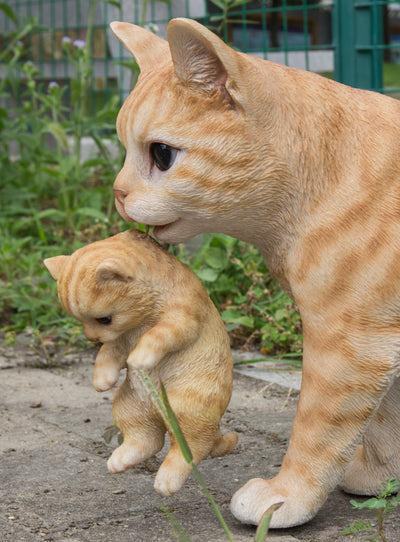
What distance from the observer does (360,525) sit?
160 centimetres

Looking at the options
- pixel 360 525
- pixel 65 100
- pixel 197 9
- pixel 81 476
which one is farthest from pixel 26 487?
pixel 65 100

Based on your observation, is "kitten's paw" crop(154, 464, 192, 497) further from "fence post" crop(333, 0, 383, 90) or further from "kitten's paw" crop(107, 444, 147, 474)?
"fence post" crop(333, 0, 383, 90)

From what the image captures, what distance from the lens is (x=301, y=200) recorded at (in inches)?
67.4

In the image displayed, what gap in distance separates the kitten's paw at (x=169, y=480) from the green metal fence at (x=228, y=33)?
2.57 m

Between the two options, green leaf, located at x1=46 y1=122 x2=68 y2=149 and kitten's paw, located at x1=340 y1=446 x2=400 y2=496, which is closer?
kitten's paw, located at x1=340 y1=446 x2=400 y2=496

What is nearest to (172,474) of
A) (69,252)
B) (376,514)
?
(376,514)

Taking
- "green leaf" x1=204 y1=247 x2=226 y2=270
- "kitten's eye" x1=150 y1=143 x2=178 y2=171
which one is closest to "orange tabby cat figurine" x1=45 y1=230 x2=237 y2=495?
"kitten's eye" x1=150 y1=143 x2=178 y2=171

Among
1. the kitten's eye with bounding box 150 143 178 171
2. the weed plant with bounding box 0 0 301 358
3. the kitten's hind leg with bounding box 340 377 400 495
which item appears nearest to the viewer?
the kitten's eye with bounding box 150 143 178 171

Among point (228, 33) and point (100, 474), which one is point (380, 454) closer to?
point (100, 474)

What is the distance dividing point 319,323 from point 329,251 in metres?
0.16

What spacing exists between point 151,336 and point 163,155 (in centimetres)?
40

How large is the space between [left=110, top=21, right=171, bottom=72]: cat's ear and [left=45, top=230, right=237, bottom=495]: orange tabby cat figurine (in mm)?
426

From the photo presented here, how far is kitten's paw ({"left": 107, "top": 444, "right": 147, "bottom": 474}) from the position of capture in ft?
5.67

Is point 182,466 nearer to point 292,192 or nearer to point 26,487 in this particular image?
point 26,487
